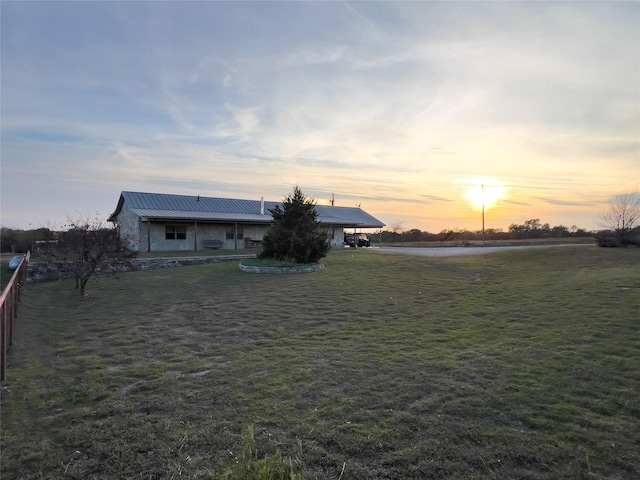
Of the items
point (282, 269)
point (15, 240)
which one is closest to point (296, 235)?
point (282, 269)

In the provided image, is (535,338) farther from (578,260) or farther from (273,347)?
(578,260)

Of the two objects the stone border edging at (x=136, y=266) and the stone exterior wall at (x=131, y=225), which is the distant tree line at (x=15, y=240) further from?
the stone border edging at (x=136, y=266)

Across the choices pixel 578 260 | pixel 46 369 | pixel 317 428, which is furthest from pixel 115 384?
pixel 578 260

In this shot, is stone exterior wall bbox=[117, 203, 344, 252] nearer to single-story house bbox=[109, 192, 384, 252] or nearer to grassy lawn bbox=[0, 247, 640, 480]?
single-story house bbox=[109, 192, 384, 252]

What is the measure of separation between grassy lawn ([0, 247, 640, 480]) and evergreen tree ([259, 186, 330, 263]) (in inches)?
283

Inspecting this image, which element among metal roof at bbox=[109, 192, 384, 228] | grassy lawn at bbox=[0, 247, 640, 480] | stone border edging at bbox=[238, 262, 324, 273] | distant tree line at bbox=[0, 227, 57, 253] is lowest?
grassy lawn at bbox=[0, 247, 640, 480]

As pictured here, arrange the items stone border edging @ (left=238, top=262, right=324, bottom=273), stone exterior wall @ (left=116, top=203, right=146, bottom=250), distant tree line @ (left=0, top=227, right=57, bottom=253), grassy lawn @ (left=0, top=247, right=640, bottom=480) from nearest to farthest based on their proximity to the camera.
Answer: grassy lawn @ (left=0, top=247, right=640, bottom=480), stone border edging @ (left=238, top=262, right=324, bottom=273), stone exterior wall @ (left=116, top=203, right=146, bottom=250), distant tree line @ (left=0, top=227, right=57, bottom=253)

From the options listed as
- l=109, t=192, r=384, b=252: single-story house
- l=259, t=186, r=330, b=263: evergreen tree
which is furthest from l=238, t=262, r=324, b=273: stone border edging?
l=109, t=192, r=384, b=252: single-story house

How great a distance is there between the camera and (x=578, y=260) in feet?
58.1

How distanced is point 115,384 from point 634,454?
5191 mm

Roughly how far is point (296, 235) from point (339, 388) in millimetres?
13078

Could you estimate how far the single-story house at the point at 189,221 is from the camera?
26078 millimetres

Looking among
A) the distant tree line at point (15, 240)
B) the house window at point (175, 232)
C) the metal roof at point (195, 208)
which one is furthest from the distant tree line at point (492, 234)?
the distant tree line at point (15, 240)

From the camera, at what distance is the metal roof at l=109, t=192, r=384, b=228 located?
26.9 meters
